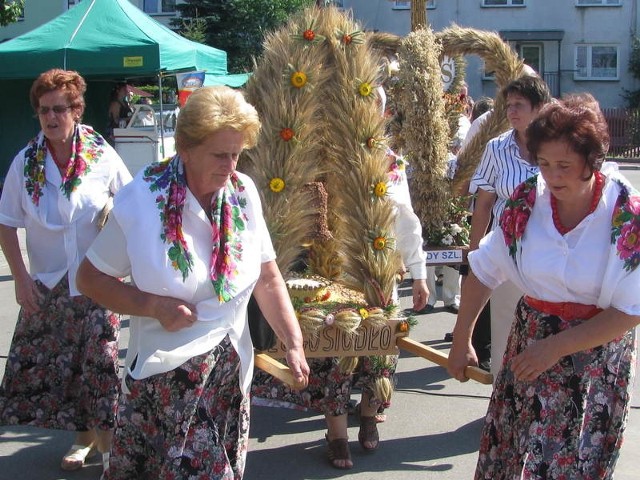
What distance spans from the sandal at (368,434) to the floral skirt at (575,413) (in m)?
1.84

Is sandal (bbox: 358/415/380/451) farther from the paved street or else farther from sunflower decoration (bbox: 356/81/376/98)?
sunflower decoration (bbox: 356/81/376/98)

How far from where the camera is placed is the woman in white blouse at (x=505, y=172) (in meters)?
4.48

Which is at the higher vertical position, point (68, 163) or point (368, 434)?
point (68, 163)

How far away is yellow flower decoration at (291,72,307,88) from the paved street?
6.25ft

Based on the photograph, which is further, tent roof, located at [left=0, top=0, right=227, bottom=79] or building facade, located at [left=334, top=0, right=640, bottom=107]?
building facade, located at [left=334, top=0, right=640, bottom=107]

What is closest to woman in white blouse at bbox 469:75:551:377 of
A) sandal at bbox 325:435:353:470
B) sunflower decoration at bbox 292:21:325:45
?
sandal at bbox 325:435:353:470

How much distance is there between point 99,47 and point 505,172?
32.4ft

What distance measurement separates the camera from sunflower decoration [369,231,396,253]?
14.3 ft

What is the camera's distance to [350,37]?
14.2ft

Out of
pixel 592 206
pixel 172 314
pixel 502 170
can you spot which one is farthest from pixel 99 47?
pixel 592 206

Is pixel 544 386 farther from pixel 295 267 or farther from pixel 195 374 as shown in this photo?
pixel 295 267

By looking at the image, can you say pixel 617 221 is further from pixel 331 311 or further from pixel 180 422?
pixel 331 311

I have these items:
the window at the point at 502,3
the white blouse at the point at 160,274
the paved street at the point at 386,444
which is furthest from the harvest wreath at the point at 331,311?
the window at the point at 502,3

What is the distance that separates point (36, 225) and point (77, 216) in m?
0.22
